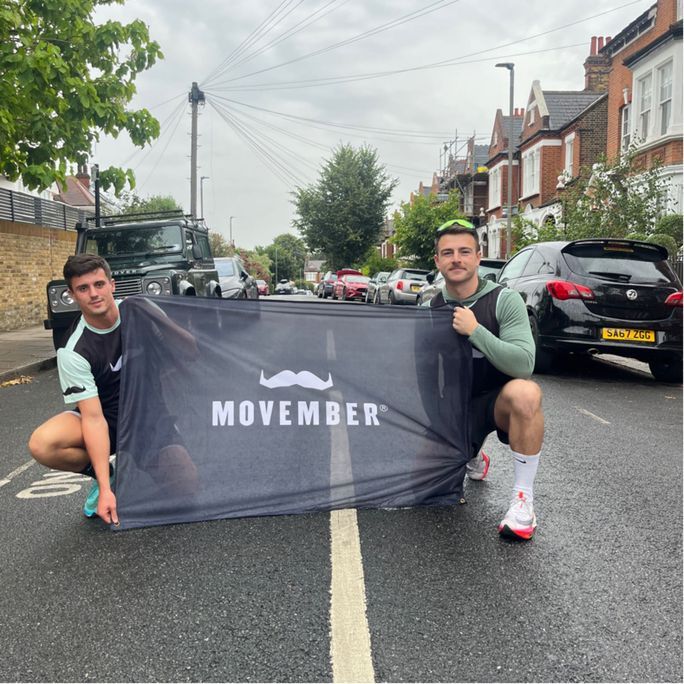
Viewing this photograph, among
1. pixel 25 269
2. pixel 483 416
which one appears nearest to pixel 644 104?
pixel 25 269

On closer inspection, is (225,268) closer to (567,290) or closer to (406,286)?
(406,286)

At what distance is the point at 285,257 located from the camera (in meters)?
147

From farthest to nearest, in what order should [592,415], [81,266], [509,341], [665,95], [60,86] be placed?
[665,95] → [60,86] → [592,415] → [509,341] → [81,266]

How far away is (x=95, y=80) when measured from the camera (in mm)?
9805

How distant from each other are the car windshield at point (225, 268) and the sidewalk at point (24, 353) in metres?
4.80

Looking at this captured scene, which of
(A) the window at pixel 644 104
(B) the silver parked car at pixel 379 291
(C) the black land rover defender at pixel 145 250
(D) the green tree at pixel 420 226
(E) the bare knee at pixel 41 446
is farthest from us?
(D) the green tree at pixel 420 226

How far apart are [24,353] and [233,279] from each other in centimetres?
743

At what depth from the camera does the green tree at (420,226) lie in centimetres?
4194

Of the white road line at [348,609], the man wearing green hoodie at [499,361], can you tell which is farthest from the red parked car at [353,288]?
the white road line at [348,609]

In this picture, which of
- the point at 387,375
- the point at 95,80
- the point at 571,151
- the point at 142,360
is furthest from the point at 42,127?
the point at 571,151

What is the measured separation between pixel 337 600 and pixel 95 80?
9078mm

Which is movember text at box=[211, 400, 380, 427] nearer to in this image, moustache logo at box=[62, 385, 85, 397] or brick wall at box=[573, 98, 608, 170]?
moustache logo at box=[62, 385, 85, 397]

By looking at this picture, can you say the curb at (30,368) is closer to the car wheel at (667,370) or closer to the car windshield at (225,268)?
the car windshield at (225,268)

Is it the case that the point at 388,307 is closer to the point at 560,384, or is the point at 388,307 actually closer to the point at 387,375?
the point at 387,375
